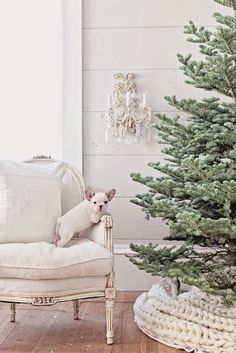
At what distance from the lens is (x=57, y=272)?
8.89 feet

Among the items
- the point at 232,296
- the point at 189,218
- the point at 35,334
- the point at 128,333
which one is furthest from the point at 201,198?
the point at 35,334

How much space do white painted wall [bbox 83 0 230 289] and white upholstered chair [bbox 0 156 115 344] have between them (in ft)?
2.93

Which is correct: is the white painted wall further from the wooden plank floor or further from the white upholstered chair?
the white upholstered chair

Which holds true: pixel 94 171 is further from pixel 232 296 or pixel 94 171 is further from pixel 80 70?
pixel 232 296

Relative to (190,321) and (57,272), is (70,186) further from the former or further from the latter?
(190,321)

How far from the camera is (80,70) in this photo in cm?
380

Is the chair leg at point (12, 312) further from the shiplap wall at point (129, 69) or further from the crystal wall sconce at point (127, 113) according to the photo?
the crystal wall sconce at point (127, 113)

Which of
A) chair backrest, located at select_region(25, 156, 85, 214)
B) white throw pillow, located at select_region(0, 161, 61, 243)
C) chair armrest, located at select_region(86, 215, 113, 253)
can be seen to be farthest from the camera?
chair backrest, located at select_region(25, 156, 85, 214)

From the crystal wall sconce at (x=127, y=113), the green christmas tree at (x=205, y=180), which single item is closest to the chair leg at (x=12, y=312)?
the green christmas tree at (x=205, y=180)

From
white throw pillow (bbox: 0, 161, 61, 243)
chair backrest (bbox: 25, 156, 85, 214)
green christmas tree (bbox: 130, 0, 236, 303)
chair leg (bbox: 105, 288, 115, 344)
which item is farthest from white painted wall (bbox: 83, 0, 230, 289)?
chair leg (bbox: 105, 288, 115, 344)

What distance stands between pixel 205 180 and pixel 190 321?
68 centimetres

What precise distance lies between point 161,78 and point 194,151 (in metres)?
1.03

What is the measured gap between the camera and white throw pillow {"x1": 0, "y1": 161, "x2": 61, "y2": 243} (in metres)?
3.03

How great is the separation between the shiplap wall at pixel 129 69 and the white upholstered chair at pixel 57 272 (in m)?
0.89
